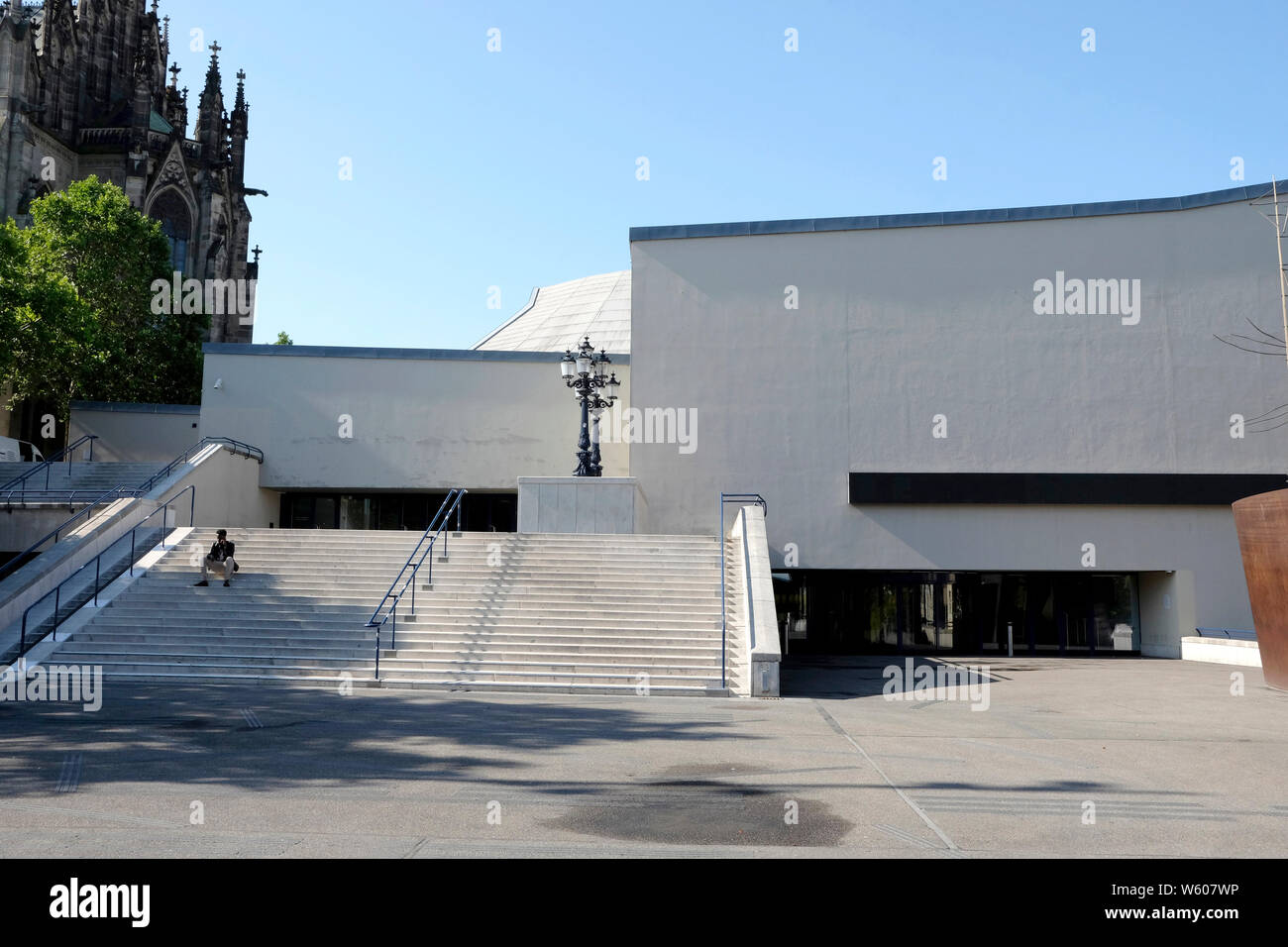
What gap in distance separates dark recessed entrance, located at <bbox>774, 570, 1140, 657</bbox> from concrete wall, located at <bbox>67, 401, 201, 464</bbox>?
62.7ft

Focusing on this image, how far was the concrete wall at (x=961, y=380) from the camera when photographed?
25094mm

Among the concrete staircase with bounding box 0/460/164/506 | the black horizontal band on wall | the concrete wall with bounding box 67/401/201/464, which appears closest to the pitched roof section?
the concrete wall with bounding box 67/401/201/464

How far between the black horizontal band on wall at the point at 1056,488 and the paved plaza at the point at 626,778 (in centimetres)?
1185

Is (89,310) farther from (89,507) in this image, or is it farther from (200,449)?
(89,507)

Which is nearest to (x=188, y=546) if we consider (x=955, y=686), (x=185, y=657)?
(x=185, y=657)

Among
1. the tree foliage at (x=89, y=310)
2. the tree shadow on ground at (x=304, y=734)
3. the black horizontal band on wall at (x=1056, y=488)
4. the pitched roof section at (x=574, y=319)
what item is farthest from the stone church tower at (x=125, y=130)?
the tree shadow on ground at (x=304, y=734)

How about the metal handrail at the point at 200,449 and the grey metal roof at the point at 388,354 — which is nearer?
the metal handrail at the point at 200,449

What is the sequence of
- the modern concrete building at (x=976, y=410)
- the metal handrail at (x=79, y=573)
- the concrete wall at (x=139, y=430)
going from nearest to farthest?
1. the metal handrail at (x=79, y=573)
2. the modern concrete building at (x=976, y=410)
3. the concrete wall at (x=139, y=430)

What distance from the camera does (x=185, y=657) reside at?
1577 cm

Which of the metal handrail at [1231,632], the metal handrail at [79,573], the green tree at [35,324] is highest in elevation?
the green tree at [35,324]

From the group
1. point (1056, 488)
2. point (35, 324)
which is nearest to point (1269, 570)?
point (1056, 488)

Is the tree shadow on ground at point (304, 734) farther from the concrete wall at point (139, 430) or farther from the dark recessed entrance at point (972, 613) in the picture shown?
the concrete wall at point (139, 430)

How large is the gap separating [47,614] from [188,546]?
148 inches
